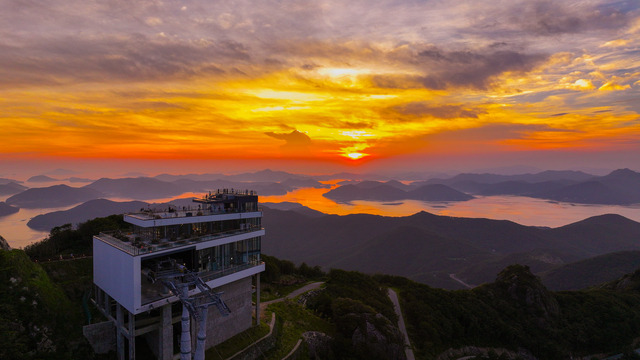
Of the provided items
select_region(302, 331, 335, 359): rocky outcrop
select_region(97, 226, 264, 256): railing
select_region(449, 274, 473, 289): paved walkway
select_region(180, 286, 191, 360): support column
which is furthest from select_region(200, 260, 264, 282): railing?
select_region(449, 274, 473, 289): paved walkway

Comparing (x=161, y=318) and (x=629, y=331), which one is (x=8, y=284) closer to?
(x=161, y=318)

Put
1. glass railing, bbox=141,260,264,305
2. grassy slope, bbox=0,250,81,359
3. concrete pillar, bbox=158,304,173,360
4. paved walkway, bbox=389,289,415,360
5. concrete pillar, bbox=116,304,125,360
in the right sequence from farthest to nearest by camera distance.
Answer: paved walkway, bbox=389,289,415,360 < concrete pillar, bbox=116,304,125,360 < concrete pillar, bbox=158,304,173,360 < glass railing, bbox=141,260,264,305 < grassy slope, bbox=0,250,81,359

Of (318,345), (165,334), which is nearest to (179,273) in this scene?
(165,334)

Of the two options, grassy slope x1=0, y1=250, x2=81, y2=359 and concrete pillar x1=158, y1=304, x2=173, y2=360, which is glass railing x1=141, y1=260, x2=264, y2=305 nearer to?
concrete pillar x1=158, y1=304, x2=173, y2=360

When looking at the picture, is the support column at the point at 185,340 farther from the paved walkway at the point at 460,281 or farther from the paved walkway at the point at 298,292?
the paved walkway at the point at 460,281

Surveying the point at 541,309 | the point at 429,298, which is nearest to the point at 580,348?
the point at 541,309

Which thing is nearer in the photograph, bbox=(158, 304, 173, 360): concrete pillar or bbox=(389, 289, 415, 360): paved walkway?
bbox=(158, 304, 173, 360): concrete pillar
